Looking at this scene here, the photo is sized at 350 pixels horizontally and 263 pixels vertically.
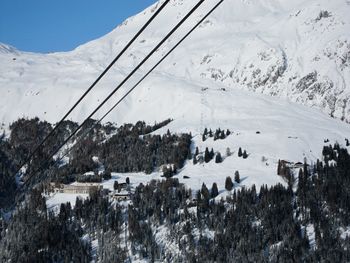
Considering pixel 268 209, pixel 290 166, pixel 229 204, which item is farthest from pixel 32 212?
pixel 290 166

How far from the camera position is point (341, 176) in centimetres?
14312

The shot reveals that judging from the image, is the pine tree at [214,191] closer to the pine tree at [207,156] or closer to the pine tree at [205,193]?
the pine tree at [205,193]

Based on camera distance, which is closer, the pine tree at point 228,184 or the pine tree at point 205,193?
the pine tree at point 205,193

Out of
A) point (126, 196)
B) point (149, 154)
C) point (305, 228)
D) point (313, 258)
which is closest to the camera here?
point (313, 258)

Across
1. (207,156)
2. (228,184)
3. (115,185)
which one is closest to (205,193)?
(228,184)

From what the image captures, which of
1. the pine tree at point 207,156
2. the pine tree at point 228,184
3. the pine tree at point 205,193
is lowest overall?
the pine tree at point 205,193

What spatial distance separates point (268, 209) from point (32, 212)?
55.8 m

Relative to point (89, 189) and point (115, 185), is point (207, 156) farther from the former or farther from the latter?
point (89, 189)

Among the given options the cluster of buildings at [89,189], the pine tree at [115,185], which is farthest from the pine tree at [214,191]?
the pine tree at [115,185]

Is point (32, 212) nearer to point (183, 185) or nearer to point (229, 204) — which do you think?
point (183, 185)

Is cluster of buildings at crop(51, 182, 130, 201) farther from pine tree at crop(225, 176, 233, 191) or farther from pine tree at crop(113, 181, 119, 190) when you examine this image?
pine tree at crop(225, 176, 233, 191)

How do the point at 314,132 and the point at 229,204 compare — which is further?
the point at 314,132

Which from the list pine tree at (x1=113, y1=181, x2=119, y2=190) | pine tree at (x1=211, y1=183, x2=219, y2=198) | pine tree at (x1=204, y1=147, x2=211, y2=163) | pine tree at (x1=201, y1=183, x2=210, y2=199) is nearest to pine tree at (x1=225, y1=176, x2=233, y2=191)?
pine tree at (x1=211, y1=183, x2=219, y2=198)

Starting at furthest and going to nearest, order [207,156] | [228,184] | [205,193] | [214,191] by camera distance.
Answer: [207,156]
[228,184]
[214,191]
[205,193]
